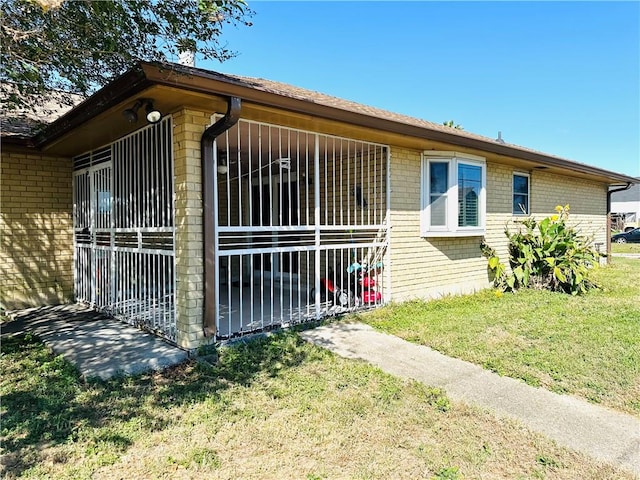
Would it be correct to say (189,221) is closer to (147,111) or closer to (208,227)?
(208,227)

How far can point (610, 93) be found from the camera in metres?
11.9

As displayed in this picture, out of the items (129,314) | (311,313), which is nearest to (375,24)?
(311,313)

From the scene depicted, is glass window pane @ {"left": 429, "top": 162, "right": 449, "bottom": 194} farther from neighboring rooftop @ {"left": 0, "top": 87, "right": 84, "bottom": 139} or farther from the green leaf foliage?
neighboring rooftop @ {"left": 0, "top": 87, "right": 84, "bottom": 139}

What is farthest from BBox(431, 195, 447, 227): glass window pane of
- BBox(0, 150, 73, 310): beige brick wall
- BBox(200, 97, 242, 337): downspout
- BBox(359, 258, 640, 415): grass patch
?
BBox(0, 150, 73, 310): beige brick wall

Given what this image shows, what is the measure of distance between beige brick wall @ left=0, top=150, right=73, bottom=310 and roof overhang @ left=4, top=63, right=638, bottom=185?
1.62 ft

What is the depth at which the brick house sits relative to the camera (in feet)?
13.9

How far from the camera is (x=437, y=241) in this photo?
7137mm

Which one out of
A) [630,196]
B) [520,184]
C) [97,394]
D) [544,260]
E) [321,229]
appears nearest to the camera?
[97,394]

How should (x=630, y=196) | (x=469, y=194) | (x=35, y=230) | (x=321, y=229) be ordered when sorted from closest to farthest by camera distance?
(x=321, y=229)
(x=35, y=230)
(x=469, y=194)
(x=630, y=196)

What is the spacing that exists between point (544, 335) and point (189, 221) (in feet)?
14.9

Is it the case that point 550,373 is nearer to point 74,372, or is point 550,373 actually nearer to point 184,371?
point 184,371

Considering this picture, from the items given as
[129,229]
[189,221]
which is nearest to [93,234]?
[129,229]

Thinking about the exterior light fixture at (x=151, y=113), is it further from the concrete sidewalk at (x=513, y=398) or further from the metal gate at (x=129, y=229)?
the concrete sidewalk at (x=513, y=398)

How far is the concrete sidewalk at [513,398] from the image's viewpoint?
2.64 m
